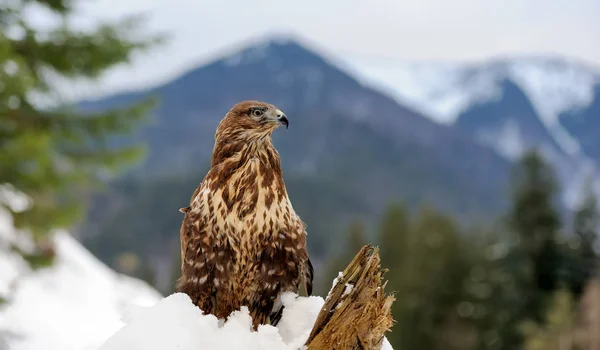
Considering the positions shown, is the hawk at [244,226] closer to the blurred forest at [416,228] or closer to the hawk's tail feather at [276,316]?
the hawk's tail feather at [276,316]

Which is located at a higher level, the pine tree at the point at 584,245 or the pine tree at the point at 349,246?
the pine tree at the point at 584,245

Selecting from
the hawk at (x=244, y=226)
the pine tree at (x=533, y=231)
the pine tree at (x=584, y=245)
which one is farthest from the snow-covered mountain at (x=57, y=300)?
the pine tree at (x=584, y=245)

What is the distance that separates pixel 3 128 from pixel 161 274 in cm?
9917

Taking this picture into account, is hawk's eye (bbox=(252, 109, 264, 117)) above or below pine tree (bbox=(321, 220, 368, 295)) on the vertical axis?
below

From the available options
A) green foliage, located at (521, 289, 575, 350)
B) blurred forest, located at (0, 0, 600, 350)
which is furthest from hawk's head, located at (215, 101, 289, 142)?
green foliage, located at (521, 289, 575, 350)

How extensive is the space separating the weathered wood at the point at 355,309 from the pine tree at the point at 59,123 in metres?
7.00

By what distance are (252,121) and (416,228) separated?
30059mm

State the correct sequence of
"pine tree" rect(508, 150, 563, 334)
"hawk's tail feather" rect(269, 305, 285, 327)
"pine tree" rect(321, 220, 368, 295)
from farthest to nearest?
"pine tree" rect(321, 220, 368, 295) < "pine tree" rect(508, 150, 563, 334) < "hawk's tail feather" rect(269, 305, 285, 327)

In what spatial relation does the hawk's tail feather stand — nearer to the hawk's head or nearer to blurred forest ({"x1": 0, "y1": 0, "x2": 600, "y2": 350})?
the hawk's head

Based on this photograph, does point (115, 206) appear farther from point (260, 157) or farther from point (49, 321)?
point (260, 157)

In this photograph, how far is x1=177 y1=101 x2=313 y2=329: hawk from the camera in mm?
3117

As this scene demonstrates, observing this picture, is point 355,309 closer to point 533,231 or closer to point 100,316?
point 100,316

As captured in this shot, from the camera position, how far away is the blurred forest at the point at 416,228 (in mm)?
9289

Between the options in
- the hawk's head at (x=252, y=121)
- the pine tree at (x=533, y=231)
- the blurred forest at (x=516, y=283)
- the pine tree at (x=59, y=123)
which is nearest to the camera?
the hawk's head at (x=252, y=121)
